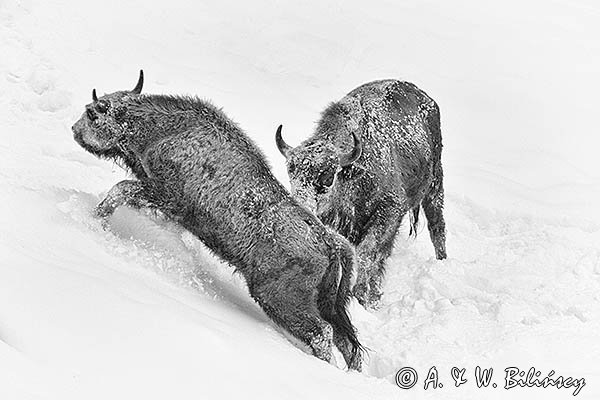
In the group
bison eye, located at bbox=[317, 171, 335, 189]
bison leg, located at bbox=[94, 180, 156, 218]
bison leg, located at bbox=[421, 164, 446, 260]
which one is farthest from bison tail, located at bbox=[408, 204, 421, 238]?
bison leg, located at bbox=[94, 180, 156, 218]

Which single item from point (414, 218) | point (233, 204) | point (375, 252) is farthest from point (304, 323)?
point (414, 218)

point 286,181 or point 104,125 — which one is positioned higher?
point 104,125

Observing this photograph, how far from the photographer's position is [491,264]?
889 cm

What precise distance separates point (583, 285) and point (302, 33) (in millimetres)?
7483

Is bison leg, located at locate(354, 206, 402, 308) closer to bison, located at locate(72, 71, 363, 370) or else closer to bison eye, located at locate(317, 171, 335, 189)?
bison eye, located at locate(317, 171, 335, 189)

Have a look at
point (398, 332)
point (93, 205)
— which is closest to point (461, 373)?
point (398, 332)

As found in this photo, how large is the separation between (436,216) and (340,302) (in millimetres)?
3203

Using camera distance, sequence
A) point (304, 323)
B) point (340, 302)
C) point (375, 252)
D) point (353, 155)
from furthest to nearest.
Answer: point (375, 252) < point (353, 155) < point (340, 302) < point (304, 323)

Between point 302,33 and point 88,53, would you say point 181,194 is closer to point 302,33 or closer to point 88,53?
point 88,53

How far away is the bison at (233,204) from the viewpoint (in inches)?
258

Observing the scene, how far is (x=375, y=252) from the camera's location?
821 centimetres

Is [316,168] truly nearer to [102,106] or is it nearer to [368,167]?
[368,167]

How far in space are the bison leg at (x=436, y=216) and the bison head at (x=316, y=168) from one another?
87.2 inches

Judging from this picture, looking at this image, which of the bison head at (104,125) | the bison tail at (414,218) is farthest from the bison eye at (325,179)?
the bison tail at (414,218)
